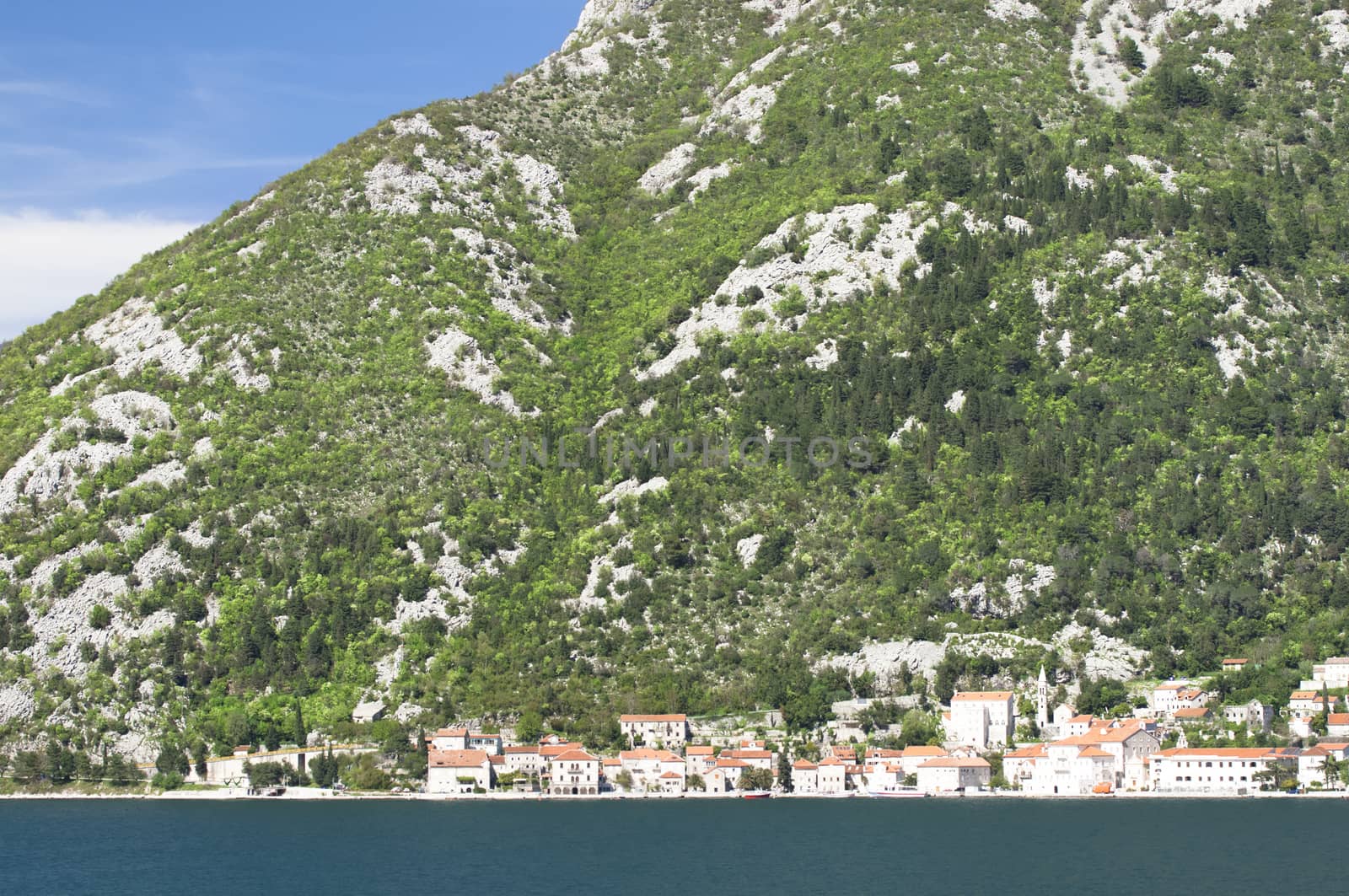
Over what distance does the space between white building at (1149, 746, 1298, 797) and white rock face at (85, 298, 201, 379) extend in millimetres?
91189

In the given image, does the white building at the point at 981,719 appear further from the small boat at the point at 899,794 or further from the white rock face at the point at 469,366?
the white rock face at the point at 469,366

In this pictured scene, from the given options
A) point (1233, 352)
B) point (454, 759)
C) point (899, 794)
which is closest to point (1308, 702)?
point (899, 794)

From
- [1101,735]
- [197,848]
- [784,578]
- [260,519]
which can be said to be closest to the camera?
[197,848]

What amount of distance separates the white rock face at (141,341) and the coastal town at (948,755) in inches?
1730

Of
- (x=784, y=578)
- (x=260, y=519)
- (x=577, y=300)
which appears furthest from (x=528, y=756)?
(x=577, y=300)

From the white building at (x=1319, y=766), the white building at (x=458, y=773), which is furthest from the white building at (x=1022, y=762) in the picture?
the white building at (x=458, y=773)

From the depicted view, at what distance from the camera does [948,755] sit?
448ft

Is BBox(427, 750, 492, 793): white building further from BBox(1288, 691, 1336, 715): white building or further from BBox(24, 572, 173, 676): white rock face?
BBox(1288, 691, 1336, 715): white building

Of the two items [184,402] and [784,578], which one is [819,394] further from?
[184,402]

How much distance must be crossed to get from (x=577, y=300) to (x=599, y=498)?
34580 mm

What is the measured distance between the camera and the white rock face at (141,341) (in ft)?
568

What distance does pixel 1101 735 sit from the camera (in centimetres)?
13388

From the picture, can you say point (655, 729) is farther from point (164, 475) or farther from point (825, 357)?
point (164, 475)

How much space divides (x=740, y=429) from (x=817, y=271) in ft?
67.5
